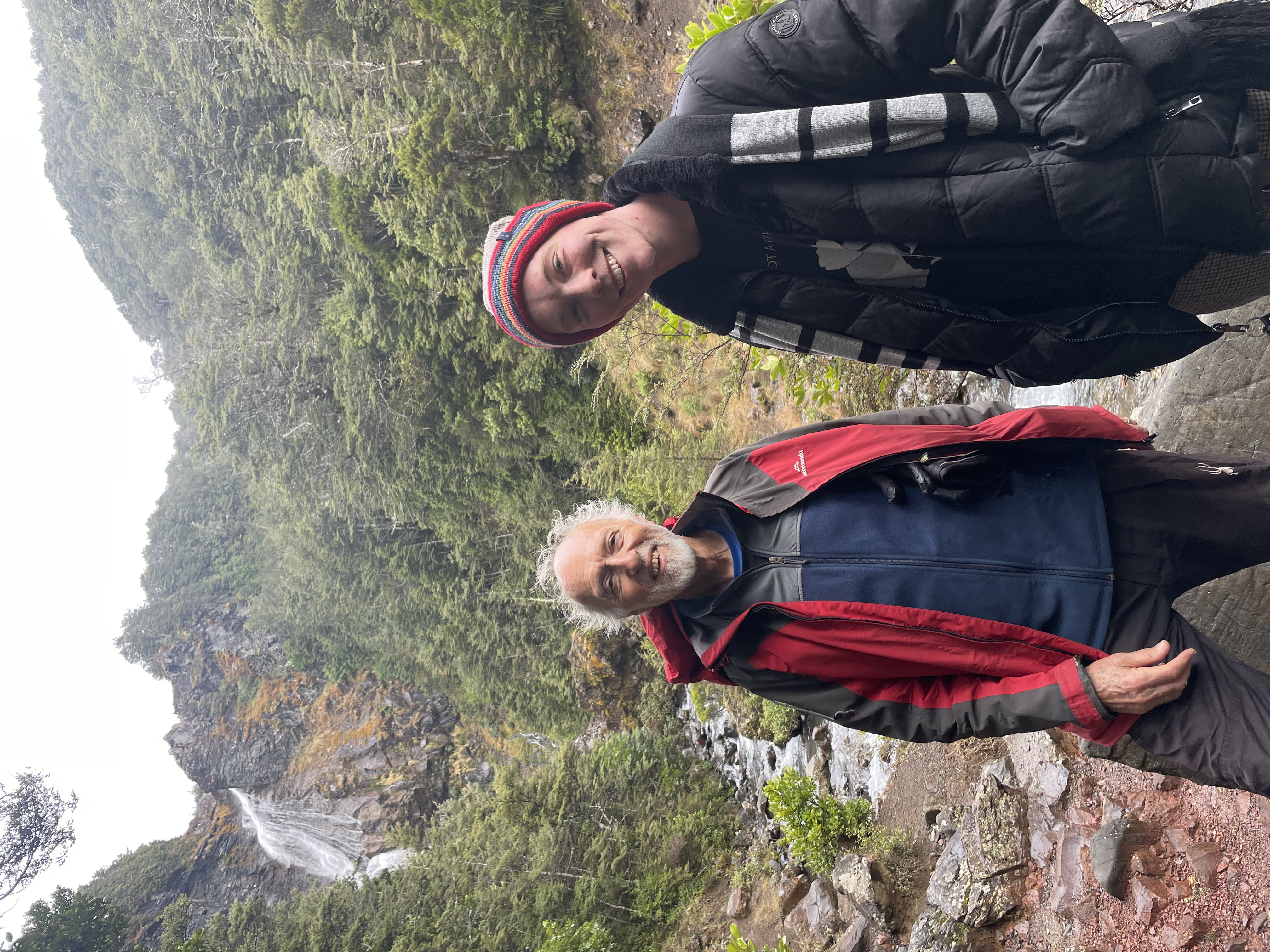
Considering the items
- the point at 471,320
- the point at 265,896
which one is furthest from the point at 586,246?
the point at 265,896

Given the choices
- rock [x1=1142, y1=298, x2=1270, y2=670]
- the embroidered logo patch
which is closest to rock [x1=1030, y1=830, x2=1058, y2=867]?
rock [x1=1142, y1=298, x2=1270, y2=670]

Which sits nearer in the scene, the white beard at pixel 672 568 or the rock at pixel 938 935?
the white beard at pixel 672 568

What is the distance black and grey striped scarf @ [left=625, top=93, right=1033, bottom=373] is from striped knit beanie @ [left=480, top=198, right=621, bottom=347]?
0.37 m

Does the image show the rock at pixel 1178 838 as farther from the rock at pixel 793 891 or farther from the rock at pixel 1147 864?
the rock at pixel 793 891

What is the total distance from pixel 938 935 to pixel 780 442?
3341mm

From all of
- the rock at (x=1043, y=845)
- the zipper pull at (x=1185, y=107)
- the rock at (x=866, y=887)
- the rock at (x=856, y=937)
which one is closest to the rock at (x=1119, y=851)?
the rock at (x=1043, y=845)

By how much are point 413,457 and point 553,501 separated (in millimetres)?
2618

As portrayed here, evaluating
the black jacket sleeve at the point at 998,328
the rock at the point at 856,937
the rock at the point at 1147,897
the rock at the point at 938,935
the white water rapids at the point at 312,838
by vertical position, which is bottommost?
the white water rapids at the point at 312,838

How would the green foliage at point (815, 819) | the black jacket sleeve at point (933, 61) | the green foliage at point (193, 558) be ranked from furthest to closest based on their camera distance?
the green foliage at point (193, 558), the green foliage at point (815, 819), the black jacket sleeve at point (933, 61)

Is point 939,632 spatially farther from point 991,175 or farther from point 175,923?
point 175,923

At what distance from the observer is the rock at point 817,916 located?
16.8 feet

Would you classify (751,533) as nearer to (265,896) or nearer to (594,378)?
(594,378)

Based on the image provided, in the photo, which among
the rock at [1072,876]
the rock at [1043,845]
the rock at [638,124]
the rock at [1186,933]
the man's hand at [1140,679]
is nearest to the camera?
the man's hand at [1140,679]

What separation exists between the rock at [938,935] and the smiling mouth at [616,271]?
12.9 feet
